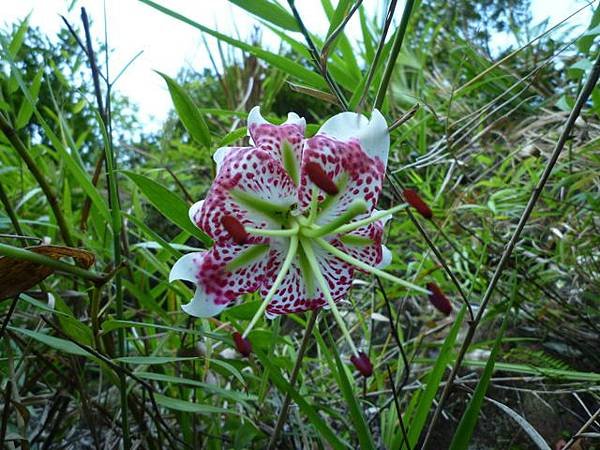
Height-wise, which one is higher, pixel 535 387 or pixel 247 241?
pixel 247 241

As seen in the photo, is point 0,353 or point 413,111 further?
point 0,353

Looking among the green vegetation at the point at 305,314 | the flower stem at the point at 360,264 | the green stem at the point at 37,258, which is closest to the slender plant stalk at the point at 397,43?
the green vegetation at the point at 305,314

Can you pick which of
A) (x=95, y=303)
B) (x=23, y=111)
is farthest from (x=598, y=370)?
(x=23, y=111)

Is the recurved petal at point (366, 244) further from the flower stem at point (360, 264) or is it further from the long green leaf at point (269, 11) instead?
the long green leaf at point (269, 11)

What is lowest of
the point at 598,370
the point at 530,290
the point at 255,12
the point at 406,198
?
the point at 598,370

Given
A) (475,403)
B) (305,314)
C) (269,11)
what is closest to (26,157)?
(269,11)

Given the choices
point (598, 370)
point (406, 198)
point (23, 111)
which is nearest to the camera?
point (406, 198)

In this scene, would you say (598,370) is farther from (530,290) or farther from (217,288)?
(217,288)

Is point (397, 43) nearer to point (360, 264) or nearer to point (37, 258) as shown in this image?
point (360, 264)
